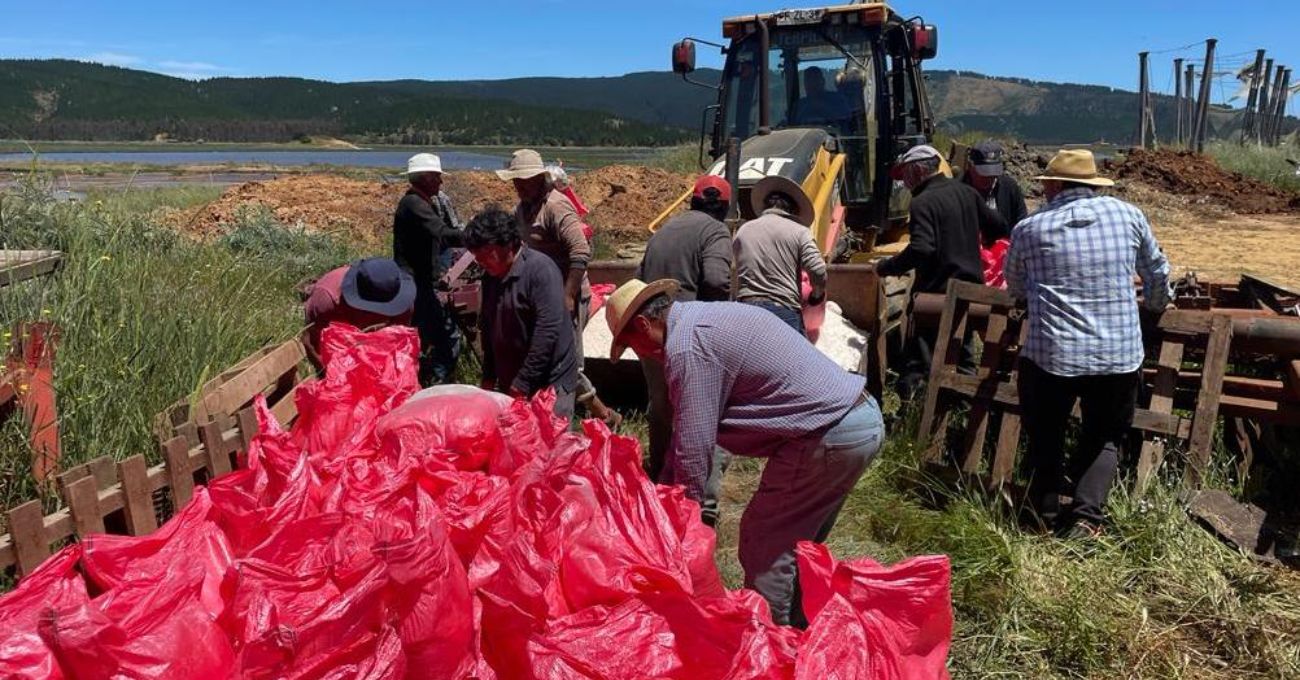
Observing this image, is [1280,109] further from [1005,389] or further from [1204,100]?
[1005,389]

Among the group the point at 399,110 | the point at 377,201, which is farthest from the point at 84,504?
the point at 399,110

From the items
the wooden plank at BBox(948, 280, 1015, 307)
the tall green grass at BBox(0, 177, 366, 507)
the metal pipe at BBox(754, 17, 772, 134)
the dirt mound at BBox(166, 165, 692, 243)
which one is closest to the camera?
the tall green grass at BBox(0, 177, 366, 507)

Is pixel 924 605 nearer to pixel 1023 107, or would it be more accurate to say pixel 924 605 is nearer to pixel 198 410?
pixel 198 410

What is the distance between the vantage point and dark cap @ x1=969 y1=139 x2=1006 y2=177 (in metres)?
6.08

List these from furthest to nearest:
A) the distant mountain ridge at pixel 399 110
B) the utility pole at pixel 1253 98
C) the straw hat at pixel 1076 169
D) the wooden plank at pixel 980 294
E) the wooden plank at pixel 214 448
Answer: the distant mountain ridge at pixel 399 110, the utility pole at pixel 1253 98, the wooden plank at pixel 980 294, the straw hat at pixel 1076 169, the wooden plank at pixel 214 448

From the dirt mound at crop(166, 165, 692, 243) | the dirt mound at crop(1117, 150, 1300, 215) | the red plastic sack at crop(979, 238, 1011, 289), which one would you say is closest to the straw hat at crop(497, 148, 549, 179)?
the red plastic sack at crop(979, 238, 1011, 289)

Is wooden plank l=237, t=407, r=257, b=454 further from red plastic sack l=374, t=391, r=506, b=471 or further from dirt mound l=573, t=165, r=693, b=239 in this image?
dirt mound l=573, t=165, r=693, b=239

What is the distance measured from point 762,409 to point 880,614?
2.40 ft

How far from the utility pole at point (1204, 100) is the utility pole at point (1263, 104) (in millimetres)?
Answer: 4636

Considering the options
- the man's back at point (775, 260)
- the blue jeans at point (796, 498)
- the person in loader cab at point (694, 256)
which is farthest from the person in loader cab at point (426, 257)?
the blue jeans at point (796, 498)

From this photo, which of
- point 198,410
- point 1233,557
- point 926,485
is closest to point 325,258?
point 198,410

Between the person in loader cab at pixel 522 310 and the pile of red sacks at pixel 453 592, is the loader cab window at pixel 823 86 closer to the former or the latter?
the person in loader cab at pixel 522 310

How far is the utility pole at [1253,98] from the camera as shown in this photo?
90.3 ft

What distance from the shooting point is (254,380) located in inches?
161
